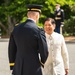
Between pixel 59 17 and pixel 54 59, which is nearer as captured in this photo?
pixel 54 59

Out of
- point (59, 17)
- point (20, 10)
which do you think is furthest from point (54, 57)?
point (20, 10)

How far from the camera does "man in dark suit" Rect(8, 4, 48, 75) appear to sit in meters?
5.21

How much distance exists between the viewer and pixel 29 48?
5.21m

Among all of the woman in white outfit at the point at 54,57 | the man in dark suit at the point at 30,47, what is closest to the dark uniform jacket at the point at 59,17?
the woman in white outfit at the point at 54,57

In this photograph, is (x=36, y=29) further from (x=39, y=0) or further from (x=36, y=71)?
(x=39, y=0)

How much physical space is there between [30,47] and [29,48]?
0.02 m

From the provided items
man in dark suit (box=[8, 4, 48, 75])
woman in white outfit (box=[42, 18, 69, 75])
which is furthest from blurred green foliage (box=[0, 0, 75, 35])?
man in dark suit (box=[8, 4, 48, 75])

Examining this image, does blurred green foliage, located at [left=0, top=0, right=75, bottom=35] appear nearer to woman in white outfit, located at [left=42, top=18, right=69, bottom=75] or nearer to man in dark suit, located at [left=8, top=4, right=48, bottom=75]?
woman in white outfit, located at [left=42, top=18, right=69, bottom=75]

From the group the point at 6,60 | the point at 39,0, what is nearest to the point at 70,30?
the point at 39,0

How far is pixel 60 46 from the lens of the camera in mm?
5914

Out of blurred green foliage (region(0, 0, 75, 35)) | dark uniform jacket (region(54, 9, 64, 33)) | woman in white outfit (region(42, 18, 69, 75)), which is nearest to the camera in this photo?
woman in white outfit (region(42, 18, 69, 75))

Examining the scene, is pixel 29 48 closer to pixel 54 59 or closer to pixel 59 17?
pixel 54 59

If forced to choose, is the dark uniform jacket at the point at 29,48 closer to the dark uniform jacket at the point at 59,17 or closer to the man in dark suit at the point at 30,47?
the man in dark suit at the point at 30,47

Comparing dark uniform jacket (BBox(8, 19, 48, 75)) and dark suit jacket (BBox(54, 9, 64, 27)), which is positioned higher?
dark uniform jacket (BBox(8, 19, 48, 75))
